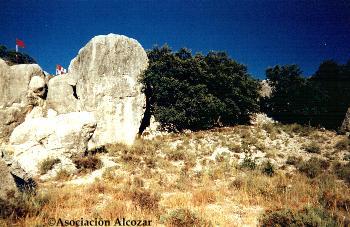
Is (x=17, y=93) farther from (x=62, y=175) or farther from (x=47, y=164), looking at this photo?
(x=62, y=175)

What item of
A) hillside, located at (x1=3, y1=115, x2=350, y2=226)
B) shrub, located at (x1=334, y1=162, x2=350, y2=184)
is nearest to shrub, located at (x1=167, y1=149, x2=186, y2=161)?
hillside, located at (x1=3, y1=115, x2=350, y2=226)

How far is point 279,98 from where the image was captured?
1323 inches

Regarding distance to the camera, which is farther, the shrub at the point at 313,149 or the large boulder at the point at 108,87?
the large boulder at the point at 108,87

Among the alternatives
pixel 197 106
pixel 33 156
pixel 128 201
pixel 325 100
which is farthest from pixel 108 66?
pixel 325 100

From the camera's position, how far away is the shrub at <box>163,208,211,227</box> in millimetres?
7370

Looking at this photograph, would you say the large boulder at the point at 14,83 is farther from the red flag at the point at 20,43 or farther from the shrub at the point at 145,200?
the shrub at the point at 145,200

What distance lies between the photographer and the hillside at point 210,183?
26.2 ft

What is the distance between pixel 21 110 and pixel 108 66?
31.9ft

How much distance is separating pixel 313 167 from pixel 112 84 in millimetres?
19535

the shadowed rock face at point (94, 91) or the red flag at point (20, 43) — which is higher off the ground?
the red flag at point (20, 43)

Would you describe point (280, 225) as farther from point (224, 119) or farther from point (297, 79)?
point (297, 79)

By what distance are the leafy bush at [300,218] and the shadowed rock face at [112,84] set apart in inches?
714

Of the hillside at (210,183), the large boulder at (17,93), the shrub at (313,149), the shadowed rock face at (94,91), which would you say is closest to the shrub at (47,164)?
the hillside at (210,183)

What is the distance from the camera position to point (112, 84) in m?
26.0
